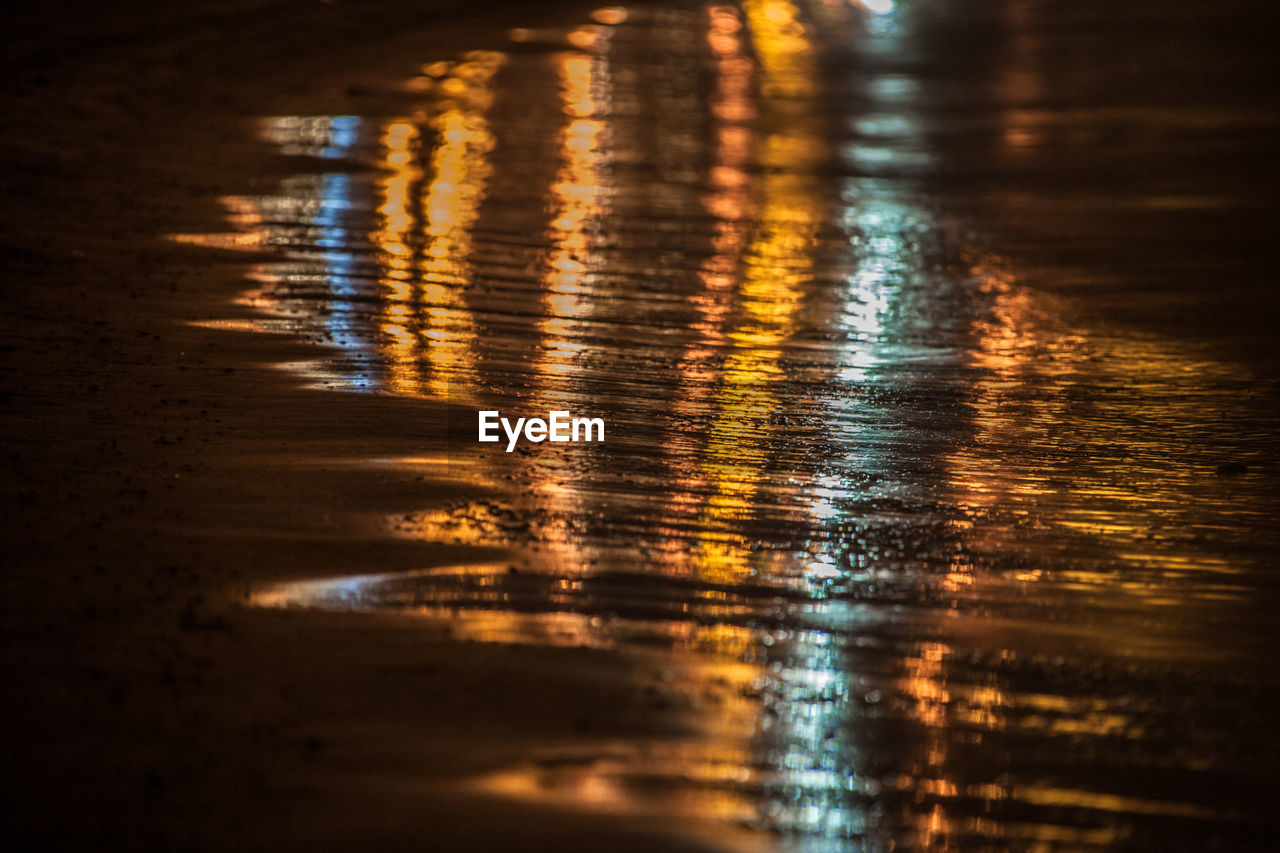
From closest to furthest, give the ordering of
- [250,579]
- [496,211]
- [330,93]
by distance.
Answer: [250,579]
[496,211]
[330,93]

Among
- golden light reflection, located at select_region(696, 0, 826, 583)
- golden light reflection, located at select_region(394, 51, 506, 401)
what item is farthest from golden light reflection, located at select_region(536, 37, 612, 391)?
golden light reflection, located at select_region(696, 0, 826, 583)

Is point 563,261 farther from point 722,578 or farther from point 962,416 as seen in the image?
point 722,578

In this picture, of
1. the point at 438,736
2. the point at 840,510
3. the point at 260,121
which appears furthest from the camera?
the point at 260,121

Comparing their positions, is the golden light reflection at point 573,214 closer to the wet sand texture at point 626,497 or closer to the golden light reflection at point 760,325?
the wet sand texture at point 626,497

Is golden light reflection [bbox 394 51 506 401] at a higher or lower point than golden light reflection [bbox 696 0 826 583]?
higher

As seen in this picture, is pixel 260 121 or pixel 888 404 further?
pixel 260 121

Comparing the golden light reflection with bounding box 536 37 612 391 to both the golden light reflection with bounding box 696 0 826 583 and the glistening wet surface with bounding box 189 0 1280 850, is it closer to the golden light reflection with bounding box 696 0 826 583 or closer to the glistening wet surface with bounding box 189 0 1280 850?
the glistening wet surface with bounding box 189 0 1280 850

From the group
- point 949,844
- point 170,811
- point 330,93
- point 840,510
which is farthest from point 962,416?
point 330,93

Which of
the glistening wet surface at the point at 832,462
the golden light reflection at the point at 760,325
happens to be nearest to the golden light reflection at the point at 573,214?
the glistening wet surface at the point at 832,462
